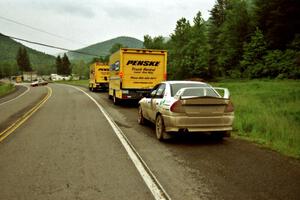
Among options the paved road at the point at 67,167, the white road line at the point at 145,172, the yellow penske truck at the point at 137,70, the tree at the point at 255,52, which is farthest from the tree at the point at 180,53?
the white road line at the point at 145,172

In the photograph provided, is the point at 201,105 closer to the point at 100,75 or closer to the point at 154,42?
the point at 100,75

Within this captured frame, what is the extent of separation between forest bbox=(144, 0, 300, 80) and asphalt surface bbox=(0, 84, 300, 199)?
120ft

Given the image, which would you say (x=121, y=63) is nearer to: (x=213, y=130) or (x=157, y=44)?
(x=213, y=130)

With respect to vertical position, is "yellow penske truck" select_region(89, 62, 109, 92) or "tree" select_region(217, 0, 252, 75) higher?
"tree" select_region(217, 0, 252, 75)

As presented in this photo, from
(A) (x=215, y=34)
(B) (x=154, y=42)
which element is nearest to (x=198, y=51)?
(A) (x=215, y=34)

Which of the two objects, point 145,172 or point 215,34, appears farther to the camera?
point 215,34

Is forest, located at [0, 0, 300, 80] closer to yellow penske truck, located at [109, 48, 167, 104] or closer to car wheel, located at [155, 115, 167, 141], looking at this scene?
yellow penske truck, located at [109, 48, 167, 104]

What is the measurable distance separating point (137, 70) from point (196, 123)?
10.3m

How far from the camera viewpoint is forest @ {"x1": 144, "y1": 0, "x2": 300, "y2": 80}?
47.0m

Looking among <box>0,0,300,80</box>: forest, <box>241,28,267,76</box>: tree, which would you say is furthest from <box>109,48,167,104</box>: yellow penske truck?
<box>241,28,267,76</box>: tree

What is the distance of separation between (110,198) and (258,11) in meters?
58.5

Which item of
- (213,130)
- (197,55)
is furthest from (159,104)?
(197,55)

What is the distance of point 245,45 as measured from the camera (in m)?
55.7

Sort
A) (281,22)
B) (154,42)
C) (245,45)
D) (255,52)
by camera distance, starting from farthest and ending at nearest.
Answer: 1. (154,42)
2. (245,45)
3. (255,52)
4. (281,22)
